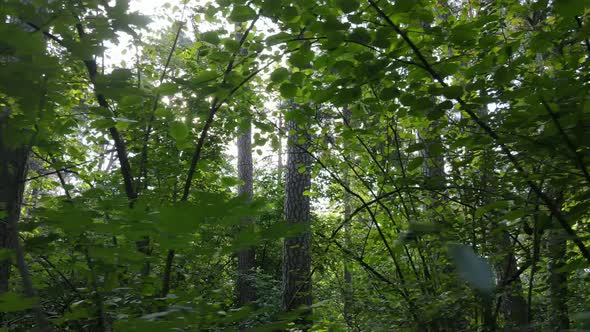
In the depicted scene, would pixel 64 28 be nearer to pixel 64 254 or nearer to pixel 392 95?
pixel 64 254

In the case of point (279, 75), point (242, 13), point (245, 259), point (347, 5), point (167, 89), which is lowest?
point (245, 259)

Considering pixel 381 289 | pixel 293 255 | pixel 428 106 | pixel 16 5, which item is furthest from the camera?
pixel 293 255

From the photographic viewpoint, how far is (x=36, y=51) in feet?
3.60

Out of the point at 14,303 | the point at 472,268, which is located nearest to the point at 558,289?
the point at 472,268

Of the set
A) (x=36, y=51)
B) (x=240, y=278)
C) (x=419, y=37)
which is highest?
(x=419, y=37)

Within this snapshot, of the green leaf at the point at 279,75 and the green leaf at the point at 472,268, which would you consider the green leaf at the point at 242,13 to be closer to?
the green leaf at the point at 279,75

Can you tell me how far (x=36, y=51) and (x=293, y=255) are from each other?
494 cm

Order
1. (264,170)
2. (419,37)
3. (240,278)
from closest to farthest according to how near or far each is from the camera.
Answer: (419,37) → (240,278) → (264,170)

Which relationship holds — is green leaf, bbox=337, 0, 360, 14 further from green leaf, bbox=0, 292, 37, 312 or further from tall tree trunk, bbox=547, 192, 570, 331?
green leaf, bbox=0, 292, 37, 312

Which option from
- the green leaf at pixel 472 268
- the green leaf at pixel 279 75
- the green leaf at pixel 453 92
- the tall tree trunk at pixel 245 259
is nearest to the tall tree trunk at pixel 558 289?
the green leaf at pixel 453 92

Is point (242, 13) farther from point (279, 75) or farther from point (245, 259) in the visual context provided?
point (245, 259)

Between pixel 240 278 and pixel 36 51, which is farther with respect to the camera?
pixel 240 278

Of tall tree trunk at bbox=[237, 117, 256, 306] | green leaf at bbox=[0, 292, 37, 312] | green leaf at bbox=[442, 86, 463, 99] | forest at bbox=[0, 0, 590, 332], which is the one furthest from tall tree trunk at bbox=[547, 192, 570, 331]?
tall tree trunk at bbox=[237, 117, 256, 306]

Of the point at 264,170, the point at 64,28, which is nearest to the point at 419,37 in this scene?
the point at 64,28
